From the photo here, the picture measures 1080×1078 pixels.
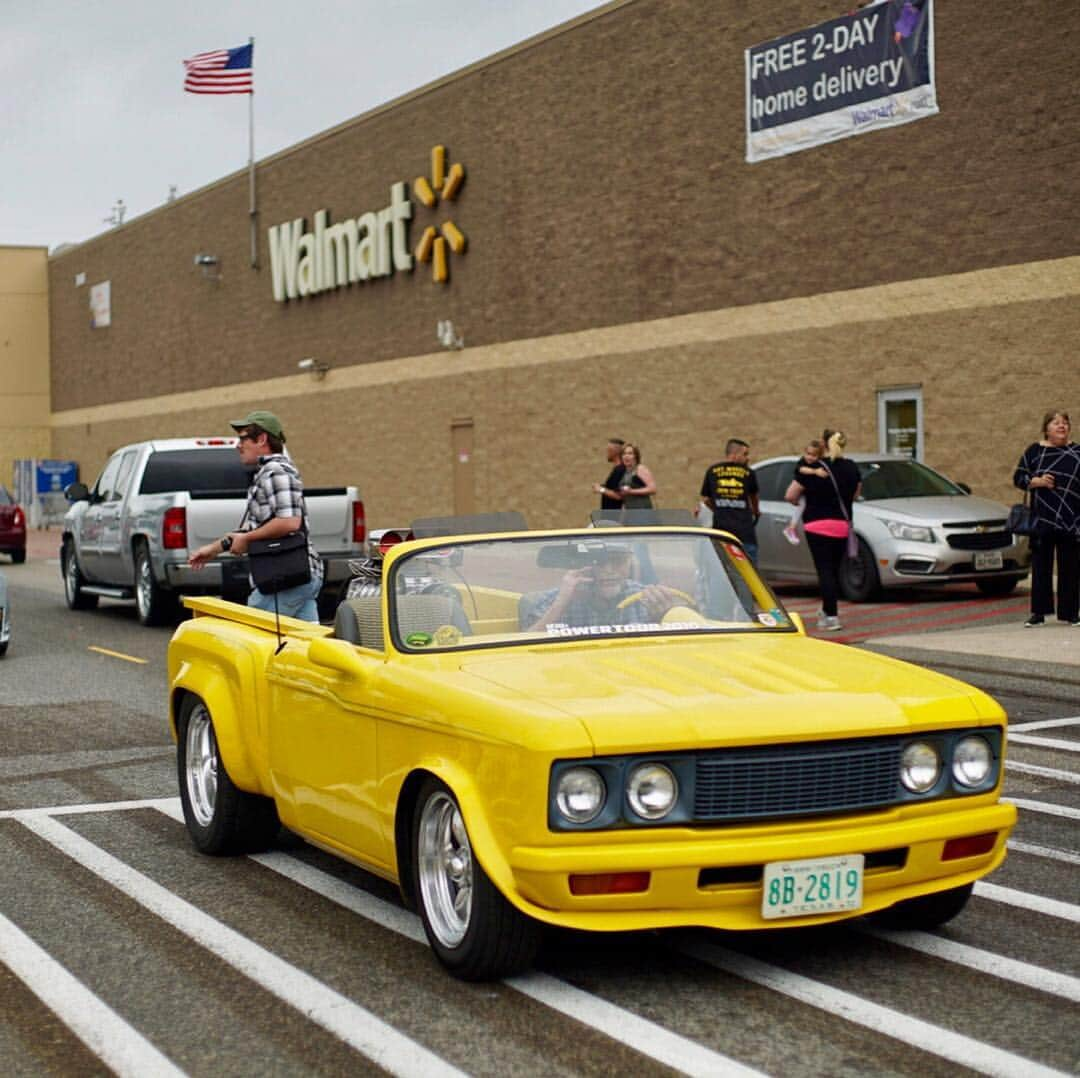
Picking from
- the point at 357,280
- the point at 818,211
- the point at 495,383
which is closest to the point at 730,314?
the point at 818,211

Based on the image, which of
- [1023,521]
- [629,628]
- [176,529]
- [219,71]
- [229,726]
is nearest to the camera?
[629,628]

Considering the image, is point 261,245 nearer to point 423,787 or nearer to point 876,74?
point 876,74

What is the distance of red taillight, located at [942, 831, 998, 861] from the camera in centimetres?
522

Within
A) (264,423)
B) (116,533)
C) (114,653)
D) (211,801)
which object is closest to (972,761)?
(211,801)

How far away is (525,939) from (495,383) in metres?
26.6

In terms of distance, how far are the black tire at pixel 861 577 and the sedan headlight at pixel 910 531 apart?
345mm

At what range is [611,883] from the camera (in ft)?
15.9

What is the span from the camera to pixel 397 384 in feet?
114

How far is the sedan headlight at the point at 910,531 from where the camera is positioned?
18.3 m

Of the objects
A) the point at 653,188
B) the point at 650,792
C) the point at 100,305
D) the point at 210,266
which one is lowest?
the point at 650,792

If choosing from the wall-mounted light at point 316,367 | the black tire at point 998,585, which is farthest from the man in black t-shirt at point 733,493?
the wall-mounted light at point 316,367

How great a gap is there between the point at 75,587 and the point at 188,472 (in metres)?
3.16

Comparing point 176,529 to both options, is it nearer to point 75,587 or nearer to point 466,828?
point 75,587

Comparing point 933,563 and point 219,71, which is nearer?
point 933,563
